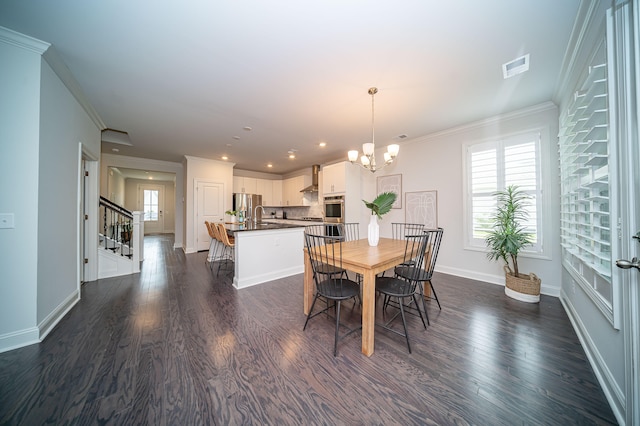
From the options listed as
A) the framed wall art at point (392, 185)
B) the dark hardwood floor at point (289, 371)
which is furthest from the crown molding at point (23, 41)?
the framed wall art at point (392, 185)

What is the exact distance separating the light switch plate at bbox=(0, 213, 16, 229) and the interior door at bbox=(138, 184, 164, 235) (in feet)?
31.7

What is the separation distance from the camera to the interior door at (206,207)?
5.84m

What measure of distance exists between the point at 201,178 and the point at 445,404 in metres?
6.53

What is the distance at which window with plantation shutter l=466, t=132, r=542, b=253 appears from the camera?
300cm

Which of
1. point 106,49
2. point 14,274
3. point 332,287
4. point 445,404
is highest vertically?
point 106,49

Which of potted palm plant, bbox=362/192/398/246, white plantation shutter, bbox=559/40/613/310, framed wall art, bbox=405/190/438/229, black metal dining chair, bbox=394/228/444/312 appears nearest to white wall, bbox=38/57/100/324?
potted palm plant, bbox=362/192/398/246

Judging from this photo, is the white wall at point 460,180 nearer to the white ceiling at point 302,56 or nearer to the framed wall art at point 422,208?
the framed wall art at point 422,208

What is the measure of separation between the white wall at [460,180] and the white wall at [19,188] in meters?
4.96

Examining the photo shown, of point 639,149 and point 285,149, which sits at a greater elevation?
point 285,149

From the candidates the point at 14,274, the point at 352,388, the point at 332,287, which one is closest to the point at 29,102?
the point at 14,274

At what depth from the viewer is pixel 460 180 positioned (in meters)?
3.67

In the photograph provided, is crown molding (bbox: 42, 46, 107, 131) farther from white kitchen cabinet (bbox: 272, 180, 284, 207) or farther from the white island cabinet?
white kitchen cabinet (bbox: 272, 180, 284, 207)

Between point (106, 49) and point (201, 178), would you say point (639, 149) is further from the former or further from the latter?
point (201, 178)

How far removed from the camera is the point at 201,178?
5875 millimetres
